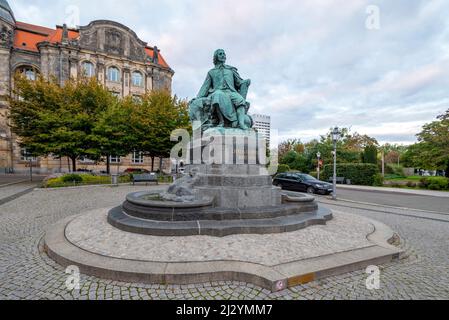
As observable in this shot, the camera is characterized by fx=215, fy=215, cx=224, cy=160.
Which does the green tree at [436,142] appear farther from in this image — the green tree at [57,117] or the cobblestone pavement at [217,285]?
the green tree at [57,117]

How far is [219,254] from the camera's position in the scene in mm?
3689

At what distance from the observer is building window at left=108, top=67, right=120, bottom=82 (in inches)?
1298

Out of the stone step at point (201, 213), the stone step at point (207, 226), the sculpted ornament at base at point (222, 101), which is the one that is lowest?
the stone step at point (207, 226)

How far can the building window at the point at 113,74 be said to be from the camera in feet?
108

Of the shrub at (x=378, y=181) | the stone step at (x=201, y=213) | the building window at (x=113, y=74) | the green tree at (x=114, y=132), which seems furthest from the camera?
the building window at (x=113, y=74)

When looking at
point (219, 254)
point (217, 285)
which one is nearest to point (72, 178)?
point (219, 254)

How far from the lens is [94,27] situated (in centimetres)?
3142

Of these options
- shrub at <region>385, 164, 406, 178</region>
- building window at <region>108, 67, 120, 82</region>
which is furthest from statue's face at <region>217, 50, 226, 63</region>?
shrub at <region>385, 164, 406, 178</region>

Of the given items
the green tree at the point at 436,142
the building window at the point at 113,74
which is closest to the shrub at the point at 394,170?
the green tree at the point at 436,142

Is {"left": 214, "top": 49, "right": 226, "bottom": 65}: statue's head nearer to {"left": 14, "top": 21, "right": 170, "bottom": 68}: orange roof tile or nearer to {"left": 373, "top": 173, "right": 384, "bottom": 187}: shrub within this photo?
{"left": 373, "top": 173, "right": 384, "bottom": 187}: shrub

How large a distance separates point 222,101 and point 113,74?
33.2 meters

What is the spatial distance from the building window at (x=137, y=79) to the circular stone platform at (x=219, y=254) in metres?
34.5
